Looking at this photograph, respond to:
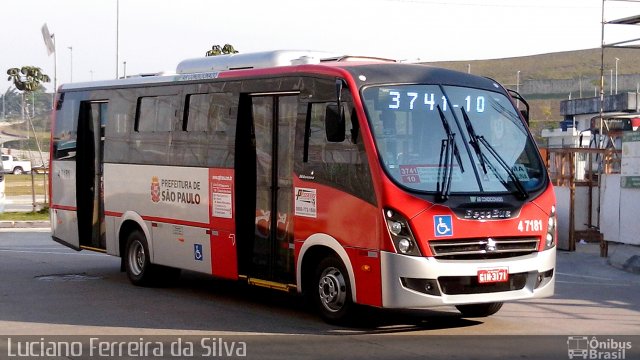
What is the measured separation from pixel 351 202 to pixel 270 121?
2.01 metres

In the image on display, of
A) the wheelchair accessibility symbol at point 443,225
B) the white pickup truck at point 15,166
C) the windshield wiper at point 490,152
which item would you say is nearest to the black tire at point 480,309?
the windshield wiper at point 490,152

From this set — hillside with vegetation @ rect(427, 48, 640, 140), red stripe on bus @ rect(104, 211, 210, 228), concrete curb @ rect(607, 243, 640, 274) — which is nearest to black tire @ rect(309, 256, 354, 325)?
red stripe on bus @ rect(104, 211, 210, 228)

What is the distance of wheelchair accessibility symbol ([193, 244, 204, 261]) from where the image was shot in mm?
12732

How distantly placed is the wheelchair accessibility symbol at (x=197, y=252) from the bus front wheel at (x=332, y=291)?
2414 mm

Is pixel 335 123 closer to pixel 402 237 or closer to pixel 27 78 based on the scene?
pixel 402 237

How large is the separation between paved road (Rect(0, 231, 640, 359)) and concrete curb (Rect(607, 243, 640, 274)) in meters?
1.14

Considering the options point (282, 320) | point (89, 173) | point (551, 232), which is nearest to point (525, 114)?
point (551, 232)

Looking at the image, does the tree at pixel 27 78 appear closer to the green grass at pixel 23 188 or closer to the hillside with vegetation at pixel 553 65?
the green grass at pixel 23 188

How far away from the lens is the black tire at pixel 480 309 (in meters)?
11.3

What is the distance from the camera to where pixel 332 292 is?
1051cm

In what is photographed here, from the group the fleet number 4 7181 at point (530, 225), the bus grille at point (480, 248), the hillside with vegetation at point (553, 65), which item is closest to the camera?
the bus grille at point (480, 248)

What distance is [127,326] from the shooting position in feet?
34.9

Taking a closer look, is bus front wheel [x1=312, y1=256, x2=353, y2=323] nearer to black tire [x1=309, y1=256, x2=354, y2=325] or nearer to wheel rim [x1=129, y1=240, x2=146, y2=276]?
black tire [x1=309, y1=256, x2=354, y2=325]

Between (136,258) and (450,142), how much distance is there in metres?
5.82
